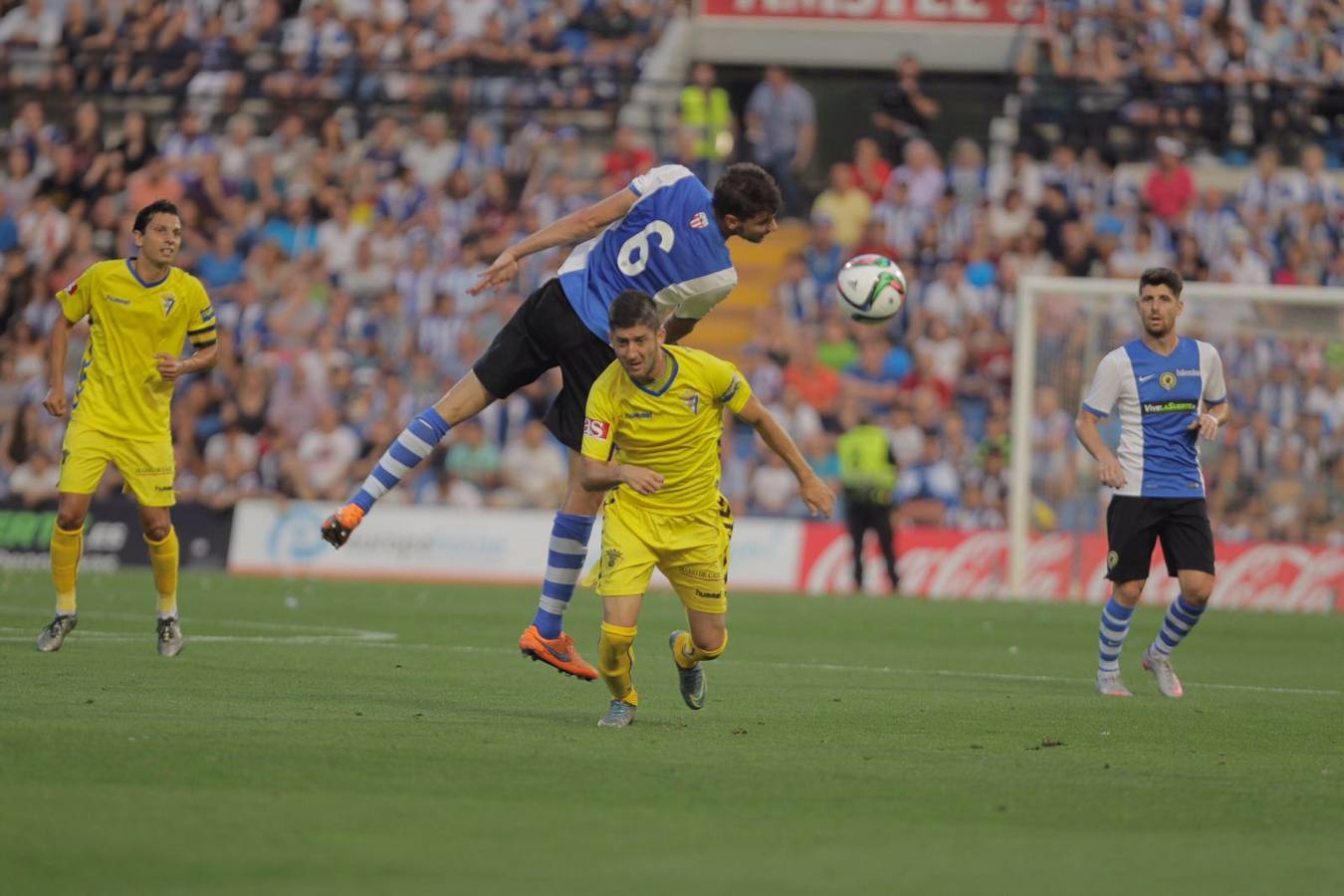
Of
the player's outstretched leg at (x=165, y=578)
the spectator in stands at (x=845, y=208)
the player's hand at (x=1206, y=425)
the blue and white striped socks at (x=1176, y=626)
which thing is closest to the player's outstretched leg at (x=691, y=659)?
the player's outstretched leg at (x=165, y=578)

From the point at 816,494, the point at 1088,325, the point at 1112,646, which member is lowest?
the point at 1112,646

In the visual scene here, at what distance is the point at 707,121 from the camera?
25984 millimetres

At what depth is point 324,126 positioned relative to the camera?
27.0 meters

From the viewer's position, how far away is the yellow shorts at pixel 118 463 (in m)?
11.0

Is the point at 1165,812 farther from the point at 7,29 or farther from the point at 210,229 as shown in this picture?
the point at 7,29

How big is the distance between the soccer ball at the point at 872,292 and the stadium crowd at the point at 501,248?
10673 mm

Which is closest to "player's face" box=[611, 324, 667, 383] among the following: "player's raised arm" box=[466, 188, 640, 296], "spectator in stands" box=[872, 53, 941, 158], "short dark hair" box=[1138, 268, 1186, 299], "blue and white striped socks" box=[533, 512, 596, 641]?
"player's raised arm" box=[466, 188, 640, 296]

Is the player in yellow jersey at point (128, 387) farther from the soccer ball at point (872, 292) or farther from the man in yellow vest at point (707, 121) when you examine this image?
the man in yellow vest at point (707, 121)

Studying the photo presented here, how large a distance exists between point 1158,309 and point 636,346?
4327 mm

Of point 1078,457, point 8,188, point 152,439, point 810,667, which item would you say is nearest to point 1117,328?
point 1078,457

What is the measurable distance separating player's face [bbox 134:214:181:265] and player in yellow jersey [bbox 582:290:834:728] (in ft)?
11.4

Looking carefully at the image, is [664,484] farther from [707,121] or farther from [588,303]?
[707,121]

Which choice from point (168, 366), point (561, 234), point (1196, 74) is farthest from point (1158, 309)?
point (1196, 74)

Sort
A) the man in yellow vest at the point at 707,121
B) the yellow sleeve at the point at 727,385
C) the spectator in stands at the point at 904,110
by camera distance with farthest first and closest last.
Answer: the spectator in stands at the point at 904,110 < the man in yellow vest at the point at 707,121 < the yellow sleeve at the point at 727,385
